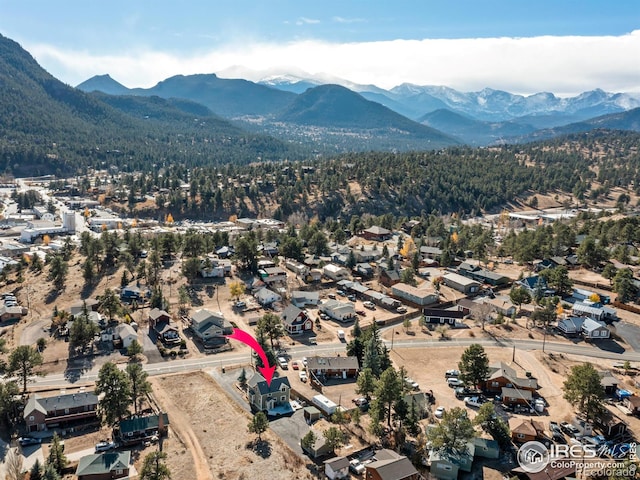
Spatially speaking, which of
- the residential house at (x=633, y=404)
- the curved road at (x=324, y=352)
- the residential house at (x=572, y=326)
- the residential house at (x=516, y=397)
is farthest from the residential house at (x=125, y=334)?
the residential house at (x=572, y=326)

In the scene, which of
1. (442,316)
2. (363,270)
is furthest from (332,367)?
(363,270)

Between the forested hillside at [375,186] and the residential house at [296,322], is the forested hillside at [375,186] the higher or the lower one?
the higher one

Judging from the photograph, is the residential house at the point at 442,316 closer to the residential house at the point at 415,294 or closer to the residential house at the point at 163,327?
the residential house at the point at 415,294

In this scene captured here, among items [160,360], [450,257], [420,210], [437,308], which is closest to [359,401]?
[160,360]

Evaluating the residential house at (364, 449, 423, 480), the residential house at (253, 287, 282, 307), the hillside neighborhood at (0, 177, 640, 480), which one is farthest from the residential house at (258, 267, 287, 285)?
the residential house at (364, 449, 423, 480)

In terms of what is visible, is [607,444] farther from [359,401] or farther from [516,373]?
[359,401]

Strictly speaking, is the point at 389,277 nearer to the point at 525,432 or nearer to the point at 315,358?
the point at 315,358
